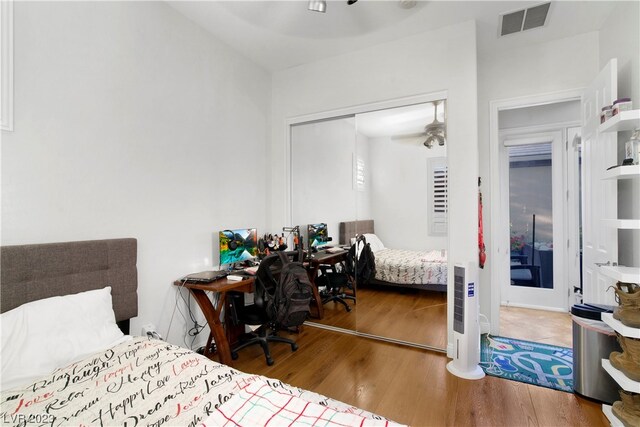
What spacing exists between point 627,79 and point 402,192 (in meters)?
1.98

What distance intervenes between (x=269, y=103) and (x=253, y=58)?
57 centimetres

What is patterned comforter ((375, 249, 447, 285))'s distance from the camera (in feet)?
10.0

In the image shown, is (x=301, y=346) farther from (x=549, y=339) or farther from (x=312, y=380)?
(x=549, y=339)

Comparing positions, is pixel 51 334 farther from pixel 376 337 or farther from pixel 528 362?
pixel 528 362

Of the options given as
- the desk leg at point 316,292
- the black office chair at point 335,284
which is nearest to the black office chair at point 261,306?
the desk leg at point 316,292

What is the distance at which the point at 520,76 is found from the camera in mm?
3225

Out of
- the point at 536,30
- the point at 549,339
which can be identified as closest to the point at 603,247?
the point at 549,339

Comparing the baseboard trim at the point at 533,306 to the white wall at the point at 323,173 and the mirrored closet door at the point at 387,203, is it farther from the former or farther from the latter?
the white wall at the point at 323,173

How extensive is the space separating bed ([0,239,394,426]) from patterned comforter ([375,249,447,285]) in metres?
1.92

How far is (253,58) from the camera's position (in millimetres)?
3578

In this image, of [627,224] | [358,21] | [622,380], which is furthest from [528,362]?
[358,21]

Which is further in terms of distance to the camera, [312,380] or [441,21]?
[441,21]

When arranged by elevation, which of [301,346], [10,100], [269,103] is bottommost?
[301,346]

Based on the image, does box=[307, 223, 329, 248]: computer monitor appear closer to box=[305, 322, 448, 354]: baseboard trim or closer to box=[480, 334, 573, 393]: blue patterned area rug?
box=[305, 322, 448, 354]: baseboard trim
